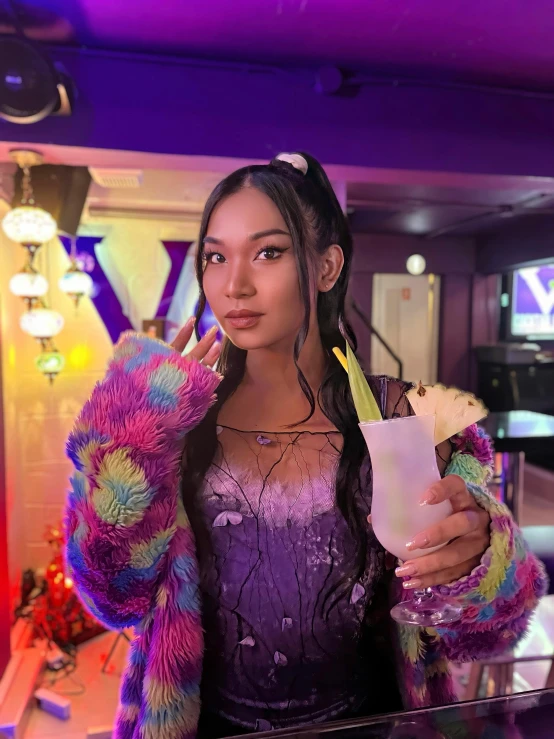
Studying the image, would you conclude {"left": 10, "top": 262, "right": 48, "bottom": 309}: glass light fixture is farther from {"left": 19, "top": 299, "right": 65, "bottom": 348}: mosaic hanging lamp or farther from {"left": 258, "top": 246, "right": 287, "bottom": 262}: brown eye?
{"left": 258, "top": 246, "right": 287, "bottom": 262}: brown eye

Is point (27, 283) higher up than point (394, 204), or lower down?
lower down

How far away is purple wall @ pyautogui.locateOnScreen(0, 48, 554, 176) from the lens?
6.45ft

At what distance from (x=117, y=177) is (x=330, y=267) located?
2.21 meters

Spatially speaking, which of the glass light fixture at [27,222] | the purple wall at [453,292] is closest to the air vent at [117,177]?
the glass light fixture at [27,222]

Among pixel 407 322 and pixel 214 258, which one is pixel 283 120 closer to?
pixel 214 258

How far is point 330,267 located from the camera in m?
0.88

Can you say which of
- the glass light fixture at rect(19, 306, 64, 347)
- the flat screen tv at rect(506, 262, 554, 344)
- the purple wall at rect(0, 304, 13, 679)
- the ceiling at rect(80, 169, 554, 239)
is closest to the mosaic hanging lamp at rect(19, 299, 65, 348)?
the glass light fixture at rect(19, 306, 64, 347)

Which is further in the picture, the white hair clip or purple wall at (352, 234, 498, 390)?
purple wall at (352, 234, 498, 390)

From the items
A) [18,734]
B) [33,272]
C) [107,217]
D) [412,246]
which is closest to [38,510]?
[18,734]

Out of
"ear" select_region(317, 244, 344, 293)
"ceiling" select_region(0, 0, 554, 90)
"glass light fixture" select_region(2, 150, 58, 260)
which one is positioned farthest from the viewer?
"glass light fixture" select_region(2, 150, 58, 260)

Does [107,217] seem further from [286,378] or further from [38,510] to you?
[286,378]

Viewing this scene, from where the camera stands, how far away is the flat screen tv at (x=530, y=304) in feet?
21.9

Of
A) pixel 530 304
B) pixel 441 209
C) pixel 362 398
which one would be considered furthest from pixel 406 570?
pixel 530 304

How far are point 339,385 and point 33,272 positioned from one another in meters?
2.18
